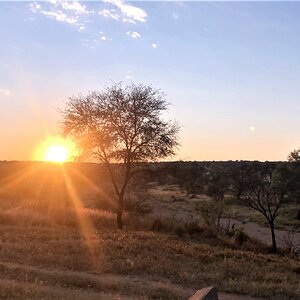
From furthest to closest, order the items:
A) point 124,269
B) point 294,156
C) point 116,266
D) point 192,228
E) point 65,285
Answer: point 294,156 → point 192,228 → point 116,266 → point 124,269 → point 65,285

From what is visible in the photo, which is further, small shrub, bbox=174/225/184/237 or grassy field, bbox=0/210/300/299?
small shrub, bbox=174/225/184/237

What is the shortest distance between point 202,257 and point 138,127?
11.2 metres

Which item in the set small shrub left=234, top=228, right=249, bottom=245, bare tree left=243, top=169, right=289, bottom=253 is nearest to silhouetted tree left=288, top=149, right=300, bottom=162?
bare tree left=243, top=169, right=289, bottom=253

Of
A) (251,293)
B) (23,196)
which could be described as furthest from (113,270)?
(23,196)

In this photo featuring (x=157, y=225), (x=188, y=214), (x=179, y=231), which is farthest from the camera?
(x=188, y=214)

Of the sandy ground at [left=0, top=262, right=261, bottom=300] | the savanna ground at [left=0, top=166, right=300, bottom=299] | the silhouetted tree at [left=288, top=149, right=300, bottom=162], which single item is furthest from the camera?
the silhouetted tree at [left=288, top=149, right=300, bottom=162]

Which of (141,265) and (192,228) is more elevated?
(141,265)

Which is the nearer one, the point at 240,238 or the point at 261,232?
the point at 240,238

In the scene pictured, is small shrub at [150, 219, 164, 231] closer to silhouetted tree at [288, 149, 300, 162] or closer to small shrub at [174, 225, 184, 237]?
small shrub at [174, 225, 184, 237]

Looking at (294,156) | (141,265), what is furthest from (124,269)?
(294,156)

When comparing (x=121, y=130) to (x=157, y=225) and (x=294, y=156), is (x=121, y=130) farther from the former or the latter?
(x=294, y=156)

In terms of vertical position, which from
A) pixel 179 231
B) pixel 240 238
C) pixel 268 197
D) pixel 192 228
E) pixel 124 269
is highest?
pixel 268 197

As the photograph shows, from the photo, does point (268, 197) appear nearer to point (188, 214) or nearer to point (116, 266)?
point (188, 214)

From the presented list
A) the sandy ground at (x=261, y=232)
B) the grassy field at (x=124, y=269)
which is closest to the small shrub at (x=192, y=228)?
the grassy field at (x=124, y=269)
